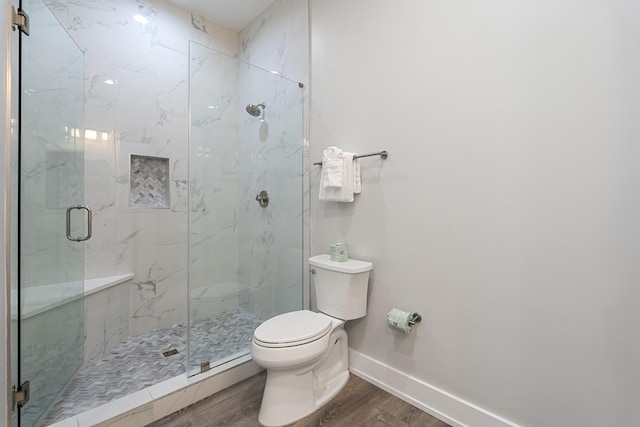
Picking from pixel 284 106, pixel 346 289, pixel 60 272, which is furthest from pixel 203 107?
pixel 346 289

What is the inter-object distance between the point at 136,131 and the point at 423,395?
2772 millimetres

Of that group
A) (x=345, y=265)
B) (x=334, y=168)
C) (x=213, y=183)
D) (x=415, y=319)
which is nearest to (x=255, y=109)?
(x=213, y=183)

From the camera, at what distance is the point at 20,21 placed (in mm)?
1217

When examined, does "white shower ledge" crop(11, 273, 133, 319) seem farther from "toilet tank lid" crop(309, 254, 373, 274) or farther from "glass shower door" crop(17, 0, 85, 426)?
"toilet tank lid" crop(309, 254, 373, 274)

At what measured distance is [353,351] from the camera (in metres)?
1.89

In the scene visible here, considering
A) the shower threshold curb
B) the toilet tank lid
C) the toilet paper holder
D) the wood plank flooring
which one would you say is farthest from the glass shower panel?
the toilet paper holder

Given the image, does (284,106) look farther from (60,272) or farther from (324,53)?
(60,272)

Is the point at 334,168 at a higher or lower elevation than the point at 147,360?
higher

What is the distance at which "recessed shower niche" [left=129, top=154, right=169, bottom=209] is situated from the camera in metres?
2.38

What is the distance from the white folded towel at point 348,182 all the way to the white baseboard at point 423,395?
1.04m

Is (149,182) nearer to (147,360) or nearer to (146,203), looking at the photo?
(146,203)

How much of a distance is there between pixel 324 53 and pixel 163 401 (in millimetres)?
2371

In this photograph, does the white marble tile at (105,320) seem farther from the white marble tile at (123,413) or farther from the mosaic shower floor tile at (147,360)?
the white marble tile at (123,413)

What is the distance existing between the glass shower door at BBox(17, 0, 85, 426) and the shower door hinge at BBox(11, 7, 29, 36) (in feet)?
0.10
